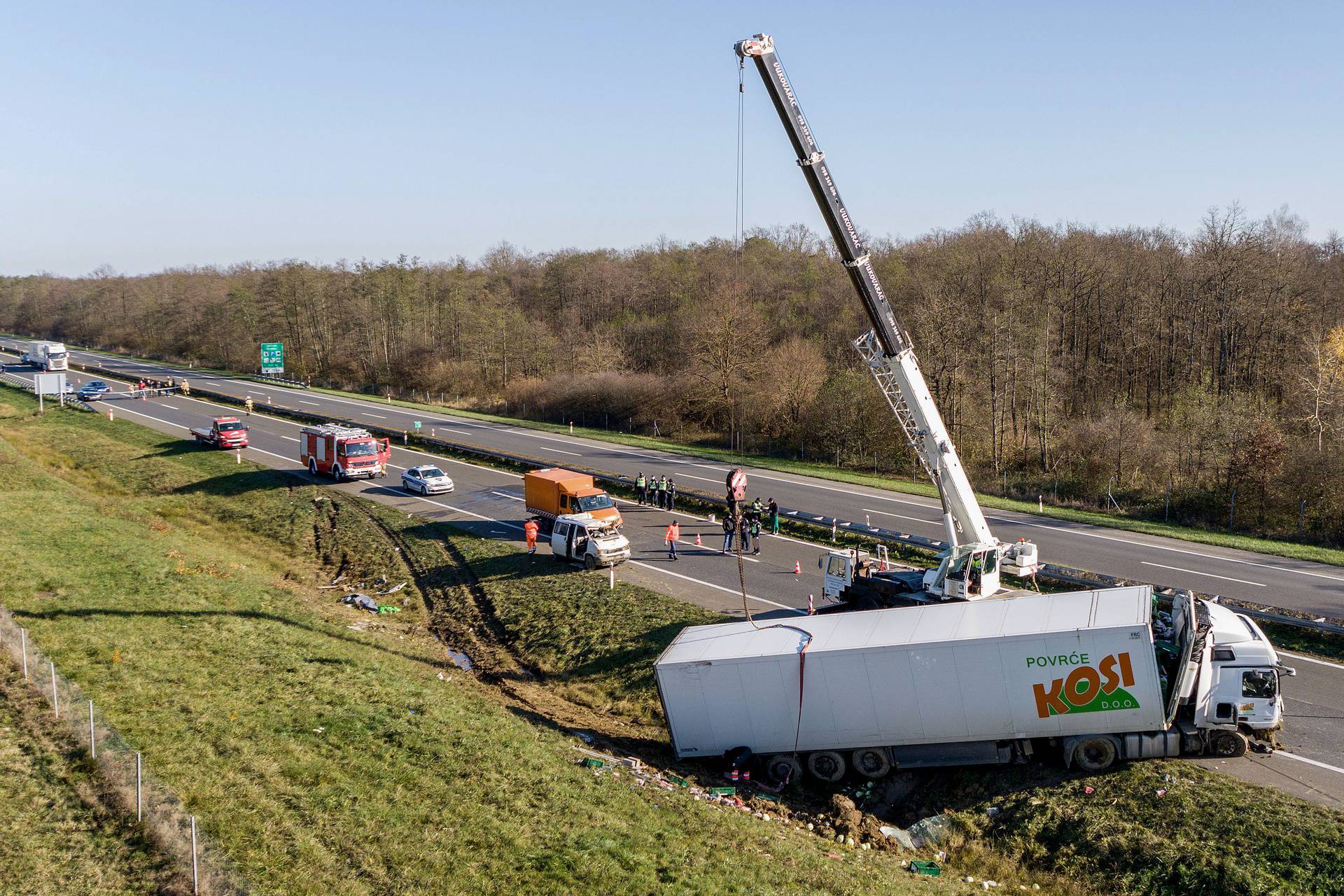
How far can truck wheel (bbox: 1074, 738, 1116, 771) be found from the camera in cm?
1486

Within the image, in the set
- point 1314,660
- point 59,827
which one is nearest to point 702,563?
point 1314,660

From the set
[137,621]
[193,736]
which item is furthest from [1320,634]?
[137,621]

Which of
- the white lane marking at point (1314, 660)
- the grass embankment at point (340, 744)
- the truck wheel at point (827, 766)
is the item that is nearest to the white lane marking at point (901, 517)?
the white lane marking at point (1314, 660)

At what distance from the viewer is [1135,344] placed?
58688mm

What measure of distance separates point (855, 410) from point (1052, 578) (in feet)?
81.4

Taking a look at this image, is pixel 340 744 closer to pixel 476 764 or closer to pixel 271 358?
pixel 476 764

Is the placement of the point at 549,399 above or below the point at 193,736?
above

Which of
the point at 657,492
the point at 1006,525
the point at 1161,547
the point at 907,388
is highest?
the point at 907,388

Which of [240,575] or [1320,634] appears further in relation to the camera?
[240,575]

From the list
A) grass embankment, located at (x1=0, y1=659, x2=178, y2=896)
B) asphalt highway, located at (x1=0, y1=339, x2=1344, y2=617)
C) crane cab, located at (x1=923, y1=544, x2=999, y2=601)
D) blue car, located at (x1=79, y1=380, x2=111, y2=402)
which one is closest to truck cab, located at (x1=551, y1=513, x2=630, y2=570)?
asphalt highway, located at (x1=0, y1=339, x2=1344, y2=617)

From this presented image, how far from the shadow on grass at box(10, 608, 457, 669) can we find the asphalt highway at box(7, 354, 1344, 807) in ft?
23.8

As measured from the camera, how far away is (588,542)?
93.0 ft

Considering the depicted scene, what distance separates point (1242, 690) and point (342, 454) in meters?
37.9

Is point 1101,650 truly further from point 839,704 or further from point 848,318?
point 848,318
